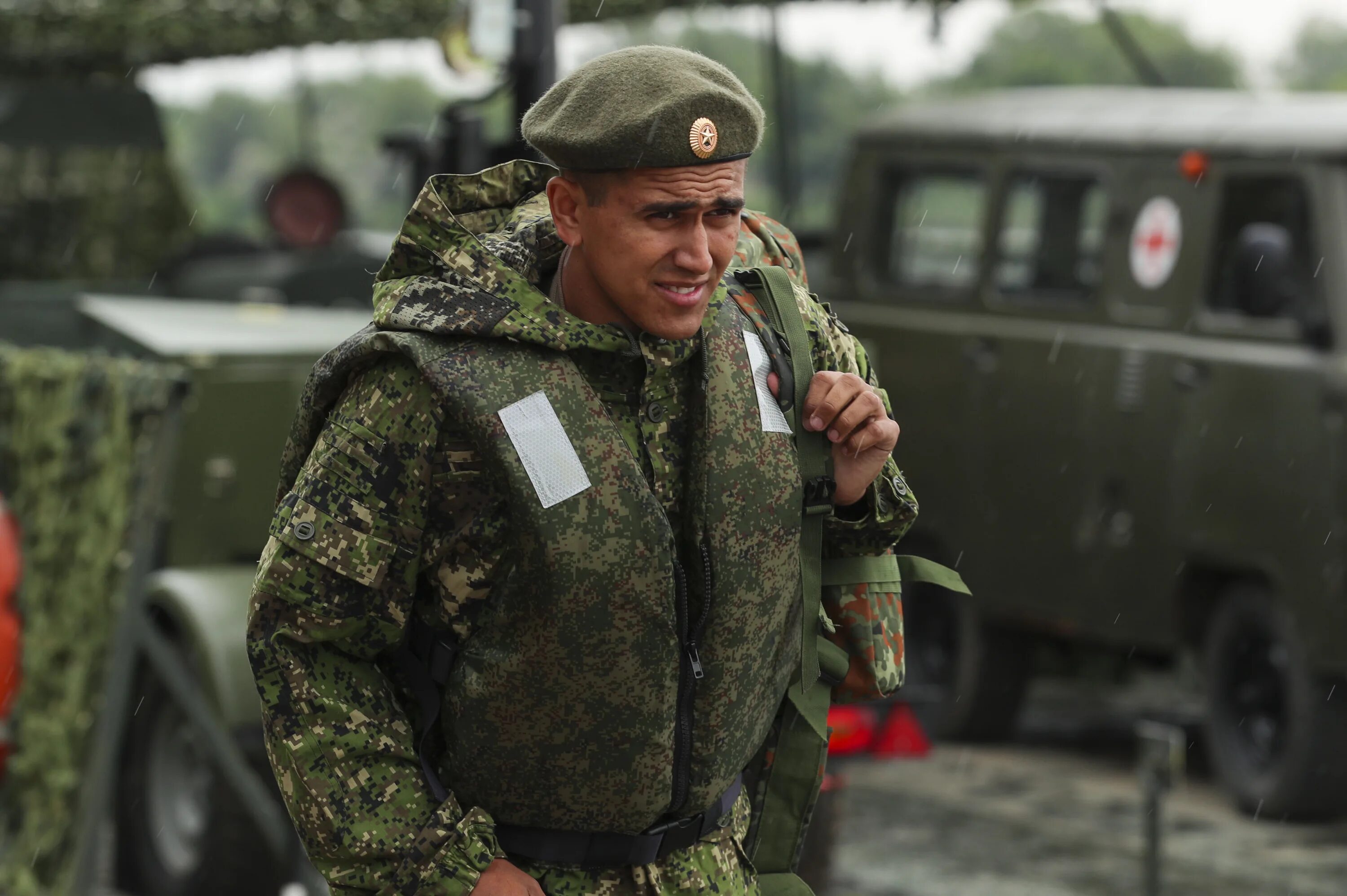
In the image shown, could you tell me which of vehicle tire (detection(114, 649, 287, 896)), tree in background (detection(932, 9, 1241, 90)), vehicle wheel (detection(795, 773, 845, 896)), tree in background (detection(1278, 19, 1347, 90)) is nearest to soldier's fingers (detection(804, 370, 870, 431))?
vehicle wheel (detection(795, 773, 845, 896))

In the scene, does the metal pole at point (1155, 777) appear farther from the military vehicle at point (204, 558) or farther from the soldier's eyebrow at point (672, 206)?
the soldier's eyebrow at point (672, 206)

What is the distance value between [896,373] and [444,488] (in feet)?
22.9

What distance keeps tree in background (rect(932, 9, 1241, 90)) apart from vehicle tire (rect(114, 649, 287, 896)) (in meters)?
19.5

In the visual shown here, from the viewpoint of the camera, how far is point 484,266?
2566mm

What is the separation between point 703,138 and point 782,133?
8.04 meters

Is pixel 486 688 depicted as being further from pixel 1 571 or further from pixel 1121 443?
pixel 1121 443

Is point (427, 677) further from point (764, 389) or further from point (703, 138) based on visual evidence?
point (703, 138)

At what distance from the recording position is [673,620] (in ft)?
8.29

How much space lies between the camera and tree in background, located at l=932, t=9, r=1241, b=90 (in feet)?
87.6

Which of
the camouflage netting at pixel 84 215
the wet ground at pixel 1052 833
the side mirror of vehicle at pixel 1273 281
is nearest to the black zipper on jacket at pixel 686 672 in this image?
the wet ground at pixel 1052 833

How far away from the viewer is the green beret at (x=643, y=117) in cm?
244

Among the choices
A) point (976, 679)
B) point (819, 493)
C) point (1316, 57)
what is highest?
point (819, 493)

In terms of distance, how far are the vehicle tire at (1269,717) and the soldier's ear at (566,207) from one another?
17.8 feet

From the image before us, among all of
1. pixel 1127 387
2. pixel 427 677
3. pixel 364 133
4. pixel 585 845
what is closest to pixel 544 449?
pixel 427 677
